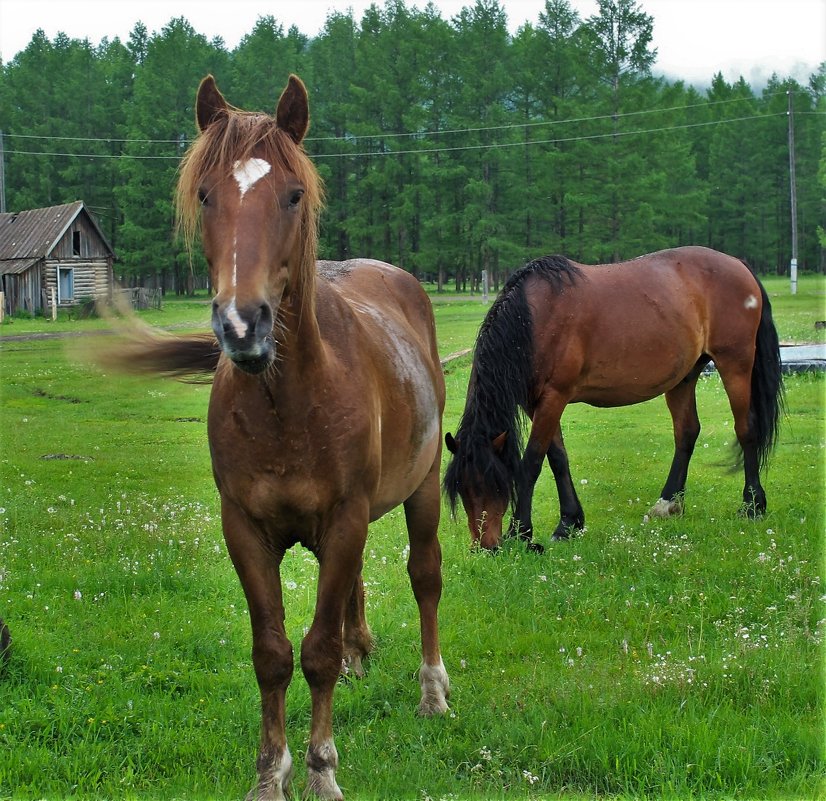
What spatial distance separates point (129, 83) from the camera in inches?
1480

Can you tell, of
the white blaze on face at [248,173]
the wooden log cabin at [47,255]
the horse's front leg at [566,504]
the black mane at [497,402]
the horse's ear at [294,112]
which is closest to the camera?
the white blaze on face at [248,173]

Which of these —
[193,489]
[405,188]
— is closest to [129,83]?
[405,188]

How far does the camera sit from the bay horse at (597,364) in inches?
289

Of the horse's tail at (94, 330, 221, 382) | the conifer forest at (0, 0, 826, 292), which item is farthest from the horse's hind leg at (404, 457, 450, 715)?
the conifer forest at (0, 0, 826, 292)

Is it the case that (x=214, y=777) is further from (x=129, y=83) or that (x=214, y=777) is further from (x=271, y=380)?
(x=129, y=83)

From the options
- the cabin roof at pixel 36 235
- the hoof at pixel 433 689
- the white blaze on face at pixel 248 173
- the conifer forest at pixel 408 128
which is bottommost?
the hoof at pixel 433 689

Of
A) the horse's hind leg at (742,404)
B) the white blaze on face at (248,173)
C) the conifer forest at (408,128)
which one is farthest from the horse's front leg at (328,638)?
the conifer forest at (408,128)

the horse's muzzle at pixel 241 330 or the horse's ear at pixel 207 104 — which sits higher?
the horse's ear at pixel 207 104

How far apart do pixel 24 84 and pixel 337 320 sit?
130ft

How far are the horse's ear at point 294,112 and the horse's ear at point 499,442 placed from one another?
4.26m

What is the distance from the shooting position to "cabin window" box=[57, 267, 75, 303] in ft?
105

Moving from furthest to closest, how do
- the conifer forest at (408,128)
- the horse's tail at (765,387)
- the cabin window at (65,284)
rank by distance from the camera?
1. the conifer forest at (408,128)
2. the cabin window at (65,284)
3. the horse's tail at (765,387)

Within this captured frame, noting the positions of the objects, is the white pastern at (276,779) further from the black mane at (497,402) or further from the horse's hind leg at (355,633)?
the black mane at (497,402)

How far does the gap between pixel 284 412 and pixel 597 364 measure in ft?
16.8
